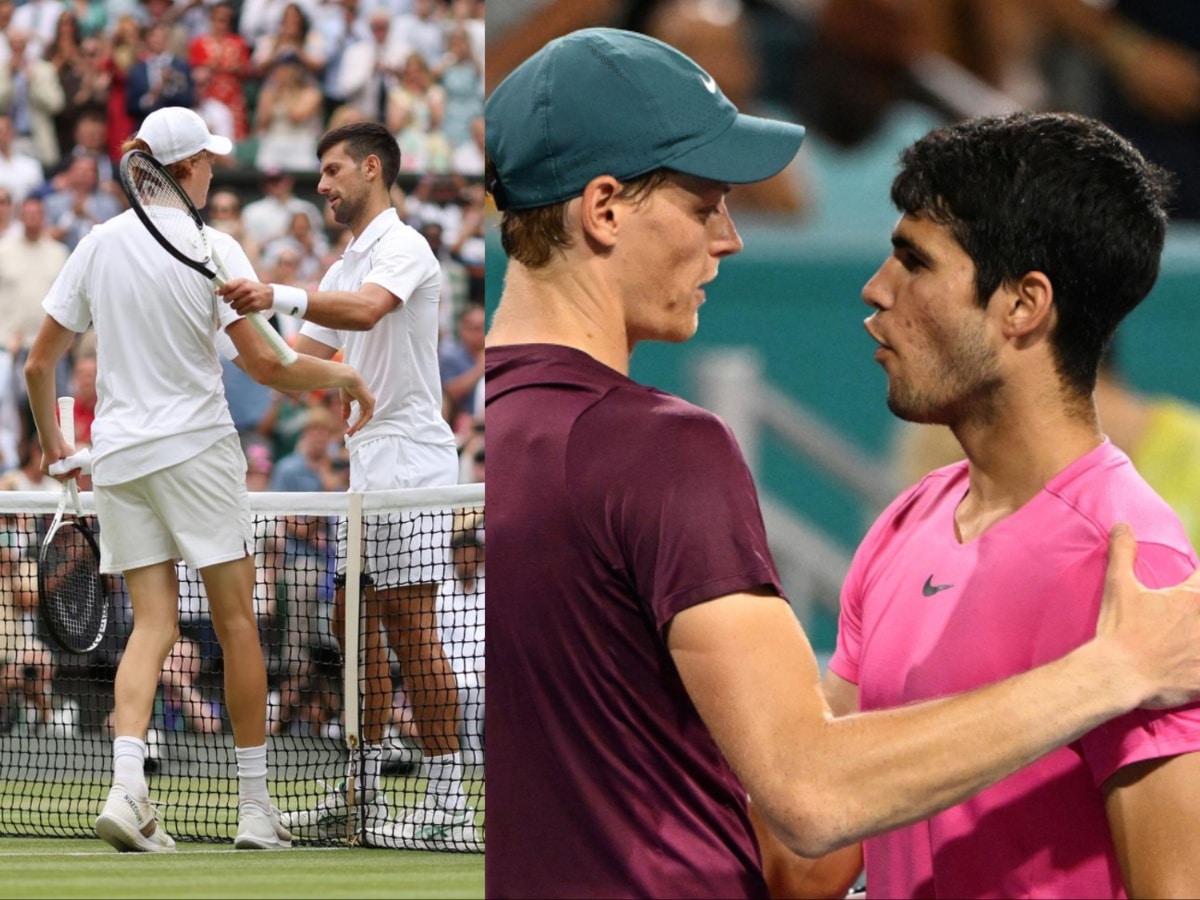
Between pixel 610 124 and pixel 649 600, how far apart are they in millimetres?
285

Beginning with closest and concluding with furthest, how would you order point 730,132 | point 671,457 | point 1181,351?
1. point 671,457
2. point 730,132
3. point 1181,351

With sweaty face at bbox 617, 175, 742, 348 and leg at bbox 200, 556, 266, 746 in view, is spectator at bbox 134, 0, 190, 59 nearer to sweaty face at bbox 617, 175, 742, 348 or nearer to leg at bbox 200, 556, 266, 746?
leg at bbox 200, 556, 266, 746

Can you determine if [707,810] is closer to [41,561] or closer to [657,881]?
[657,881]

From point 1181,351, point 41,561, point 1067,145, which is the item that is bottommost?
point 41,561

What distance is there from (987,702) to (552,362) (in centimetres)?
32

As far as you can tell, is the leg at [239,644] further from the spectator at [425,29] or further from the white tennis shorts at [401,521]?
the spectator at [425,29]

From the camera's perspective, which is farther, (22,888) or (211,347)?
(22,888)

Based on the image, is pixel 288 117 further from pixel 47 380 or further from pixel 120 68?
pixel 47 380

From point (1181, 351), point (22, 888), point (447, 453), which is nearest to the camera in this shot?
point (447, 453)

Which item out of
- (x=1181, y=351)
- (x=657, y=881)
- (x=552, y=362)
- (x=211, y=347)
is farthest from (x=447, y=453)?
(x=1181, y=351)

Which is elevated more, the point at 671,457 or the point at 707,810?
the point at 671,457

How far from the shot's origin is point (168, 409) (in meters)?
1.34

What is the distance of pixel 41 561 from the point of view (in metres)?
1.44

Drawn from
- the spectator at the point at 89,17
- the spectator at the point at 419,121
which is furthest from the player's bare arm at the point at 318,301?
the spectator at the point at 89,17
